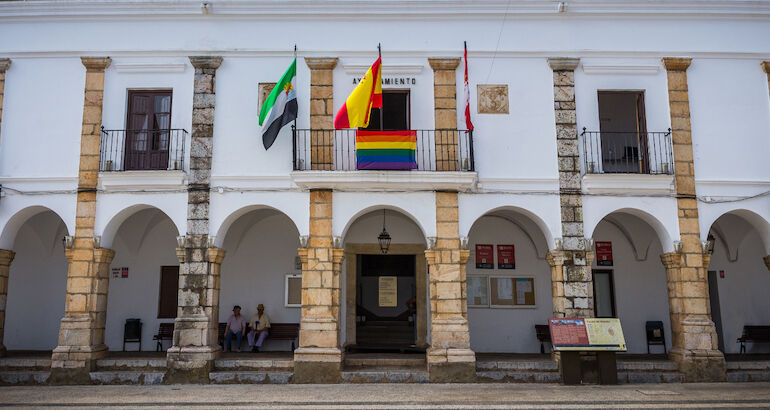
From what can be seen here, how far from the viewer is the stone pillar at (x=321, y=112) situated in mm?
10008

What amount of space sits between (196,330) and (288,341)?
2.40 metres

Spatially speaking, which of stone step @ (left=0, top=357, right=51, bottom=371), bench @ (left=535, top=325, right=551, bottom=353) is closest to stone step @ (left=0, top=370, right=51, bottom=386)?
stone step @ (left=0, top=357, right=51, bottom=371)

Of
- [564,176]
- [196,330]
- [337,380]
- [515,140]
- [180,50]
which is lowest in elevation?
[337,380]

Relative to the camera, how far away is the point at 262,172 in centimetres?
1000

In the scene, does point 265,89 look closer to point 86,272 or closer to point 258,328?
point 86,272

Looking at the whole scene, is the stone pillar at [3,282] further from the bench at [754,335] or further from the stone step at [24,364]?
the bench at [754,335]

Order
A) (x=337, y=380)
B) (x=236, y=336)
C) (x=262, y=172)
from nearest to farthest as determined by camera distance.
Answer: (x=337, y=380), (x=262, y=172), (x=236, y=336)

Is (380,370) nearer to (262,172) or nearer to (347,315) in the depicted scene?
(347,315)

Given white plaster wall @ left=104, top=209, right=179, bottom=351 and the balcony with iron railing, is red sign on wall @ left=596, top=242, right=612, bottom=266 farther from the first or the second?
white plaster wall @ left=104, top=209, right=179, bottom=351

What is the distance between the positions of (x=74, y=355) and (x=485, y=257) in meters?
7.48

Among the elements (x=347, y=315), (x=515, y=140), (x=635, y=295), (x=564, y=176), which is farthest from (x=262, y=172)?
(x=635, y=295)

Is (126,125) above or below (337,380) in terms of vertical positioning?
above

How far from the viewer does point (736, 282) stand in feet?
38.8

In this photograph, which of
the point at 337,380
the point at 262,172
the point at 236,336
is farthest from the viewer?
the point at 236,336
